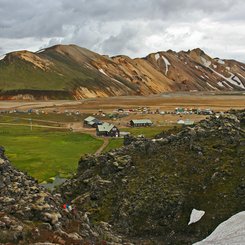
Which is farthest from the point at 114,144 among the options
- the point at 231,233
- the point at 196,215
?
the point at 231,233

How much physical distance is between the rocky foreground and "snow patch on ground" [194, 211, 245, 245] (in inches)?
172

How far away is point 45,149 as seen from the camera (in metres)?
107

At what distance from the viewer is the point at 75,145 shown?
11350 centimetres

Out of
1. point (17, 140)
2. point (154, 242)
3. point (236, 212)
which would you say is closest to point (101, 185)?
point (154, 242)

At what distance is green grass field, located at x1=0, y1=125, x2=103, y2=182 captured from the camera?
274 feet

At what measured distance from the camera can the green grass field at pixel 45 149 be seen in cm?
8356

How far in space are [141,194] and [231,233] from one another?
15228mm

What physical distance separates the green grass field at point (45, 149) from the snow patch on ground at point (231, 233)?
47532 millimetres

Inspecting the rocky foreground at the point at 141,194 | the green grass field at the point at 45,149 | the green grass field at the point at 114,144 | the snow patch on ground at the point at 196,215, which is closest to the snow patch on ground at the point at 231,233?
the rocky foreground at the point at 141,194

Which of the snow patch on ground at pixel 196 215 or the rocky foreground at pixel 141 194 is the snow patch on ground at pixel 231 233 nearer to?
the rocky foreground at pixel 141 194

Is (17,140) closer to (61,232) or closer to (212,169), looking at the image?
(212,169)

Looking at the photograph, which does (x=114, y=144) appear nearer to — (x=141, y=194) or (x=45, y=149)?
(x=45, y=149)

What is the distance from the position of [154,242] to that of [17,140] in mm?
92476

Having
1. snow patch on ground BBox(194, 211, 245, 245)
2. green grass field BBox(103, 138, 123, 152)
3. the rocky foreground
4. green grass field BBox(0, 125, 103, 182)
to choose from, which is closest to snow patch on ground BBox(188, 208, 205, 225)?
the rocky foreground
